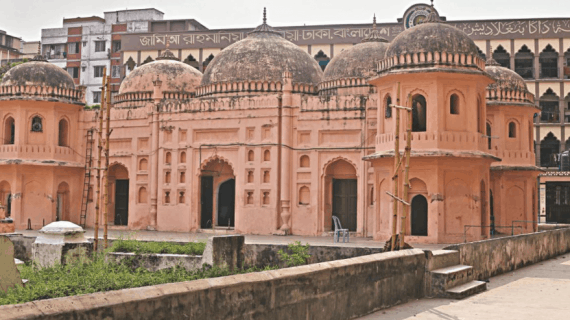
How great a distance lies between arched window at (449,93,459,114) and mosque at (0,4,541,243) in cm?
7

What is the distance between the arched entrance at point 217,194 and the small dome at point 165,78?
4485 mm

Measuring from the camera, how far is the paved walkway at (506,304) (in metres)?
8.98

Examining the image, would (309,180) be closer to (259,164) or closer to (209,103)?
(259,164)

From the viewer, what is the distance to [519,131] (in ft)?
81.4

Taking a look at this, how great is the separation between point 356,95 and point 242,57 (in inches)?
223

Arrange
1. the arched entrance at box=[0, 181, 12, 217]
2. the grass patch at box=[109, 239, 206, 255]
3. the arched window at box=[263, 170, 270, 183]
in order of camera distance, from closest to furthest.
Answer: the grass patch at box=[109, 239, 206, 255]
the arched window at box=[263, 170, 270, 183]
the arched entrance at box=[0, 181, 12, 217]

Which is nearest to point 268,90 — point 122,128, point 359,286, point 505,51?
point 122,128

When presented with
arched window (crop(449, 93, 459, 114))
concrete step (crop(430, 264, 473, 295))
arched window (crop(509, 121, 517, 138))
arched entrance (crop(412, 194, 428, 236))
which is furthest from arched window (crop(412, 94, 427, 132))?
concrete step (crop(430, 264, 473, 295))

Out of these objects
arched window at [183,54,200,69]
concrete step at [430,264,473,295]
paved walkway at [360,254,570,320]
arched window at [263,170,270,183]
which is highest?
arched window at [183,54,200,69]

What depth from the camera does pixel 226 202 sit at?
25.3 m

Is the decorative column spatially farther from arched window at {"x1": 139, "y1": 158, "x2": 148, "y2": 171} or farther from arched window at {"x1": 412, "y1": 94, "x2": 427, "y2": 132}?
arched window at {"x1": 139, "y1": 158, "x2": 148, "y2": 171}

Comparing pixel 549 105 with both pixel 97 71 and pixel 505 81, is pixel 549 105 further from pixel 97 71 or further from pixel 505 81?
pixel 97 71

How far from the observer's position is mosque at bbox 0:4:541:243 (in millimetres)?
19969

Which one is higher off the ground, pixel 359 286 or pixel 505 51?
pixel 505 51
